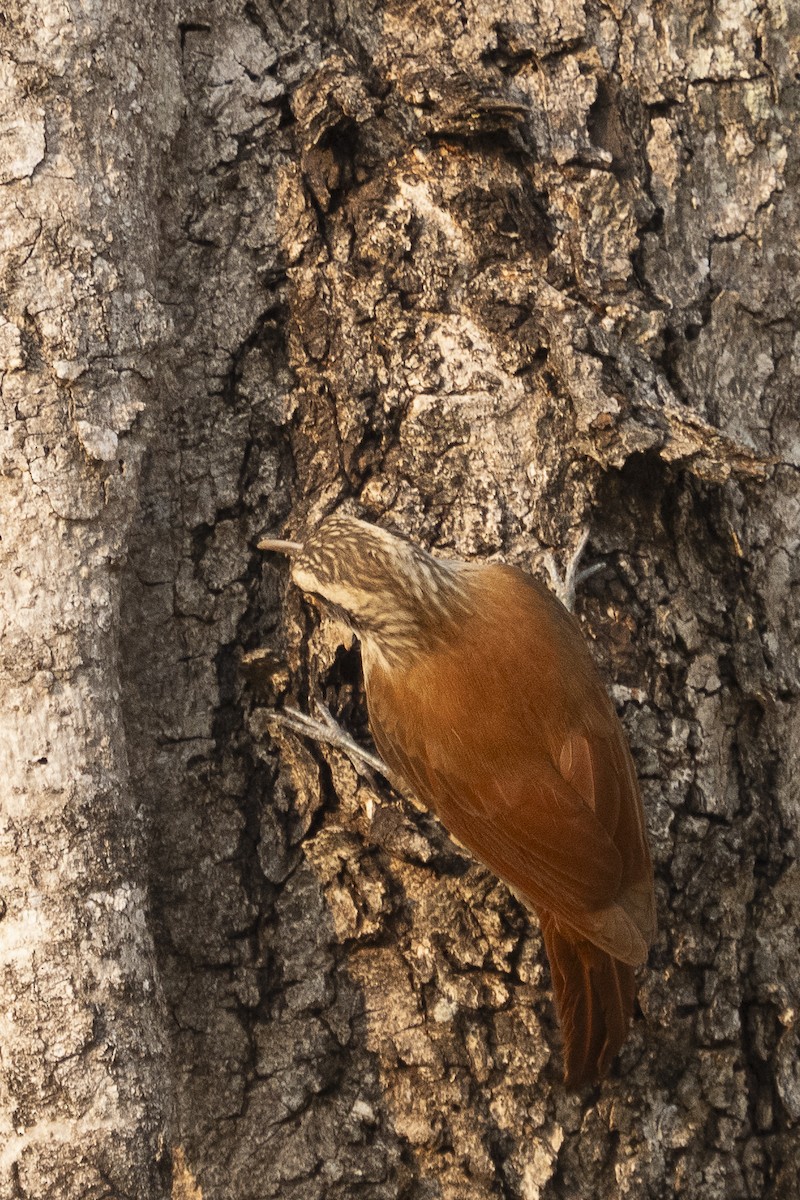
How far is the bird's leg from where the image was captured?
2.90 m

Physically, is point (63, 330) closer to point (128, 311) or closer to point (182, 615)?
point (128, 311)

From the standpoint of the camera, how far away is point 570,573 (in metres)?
2.93

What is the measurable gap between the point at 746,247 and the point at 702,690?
44.8 inches

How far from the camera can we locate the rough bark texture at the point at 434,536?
2814mm

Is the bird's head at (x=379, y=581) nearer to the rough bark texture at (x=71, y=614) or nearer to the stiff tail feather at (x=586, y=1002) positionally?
the rough bark texture at (x=71, y=614)

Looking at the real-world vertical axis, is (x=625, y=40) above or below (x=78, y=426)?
above

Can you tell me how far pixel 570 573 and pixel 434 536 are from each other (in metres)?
0.34

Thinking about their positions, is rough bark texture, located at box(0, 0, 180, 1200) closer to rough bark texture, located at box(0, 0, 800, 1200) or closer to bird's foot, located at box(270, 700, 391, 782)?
rough bark texture, located at box(0, 0, 800, 1200)

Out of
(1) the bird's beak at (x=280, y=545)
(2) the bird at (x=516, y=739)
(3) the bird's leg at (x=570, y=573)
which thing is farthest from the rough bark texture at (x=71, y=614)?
(3) the bird's leg at (x=570, y=573)

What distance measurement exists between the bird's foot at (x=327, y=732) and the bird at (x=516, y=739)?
65 millimetres

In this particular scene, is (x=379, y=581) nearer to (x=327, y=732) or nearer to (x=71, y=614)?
(x=327, y=732)

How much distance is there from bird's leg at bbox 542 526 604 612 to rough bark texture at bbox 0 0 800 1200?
35 mm

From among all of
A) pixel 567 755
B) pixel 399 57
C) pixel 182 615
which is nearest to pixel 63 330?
pixel 182 615

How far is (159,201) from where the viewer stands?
2891 mm
